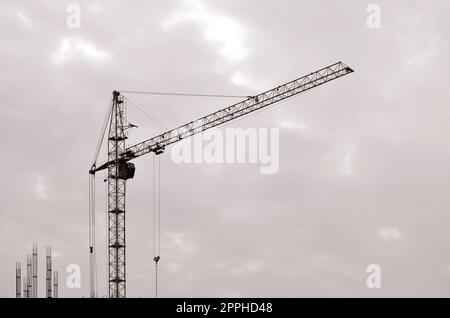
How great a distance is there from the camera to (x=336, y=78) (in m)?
155
